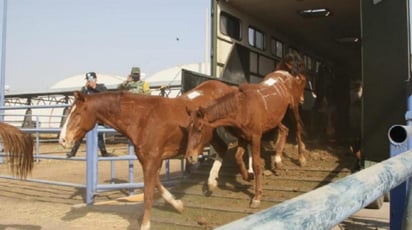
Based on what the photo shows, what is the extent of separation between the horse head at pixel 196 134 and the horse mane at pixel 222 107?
10cm

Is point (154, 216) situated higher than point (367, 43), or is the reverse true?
point (367, 43)

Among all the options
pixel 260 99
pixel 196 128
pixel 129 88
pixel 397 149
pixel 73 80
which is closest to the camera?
pixel 397 149

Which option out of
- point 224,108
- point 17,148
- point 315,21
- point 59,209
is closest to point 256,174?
point 224,108

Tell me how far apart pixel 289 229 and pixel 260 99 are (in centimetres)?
501

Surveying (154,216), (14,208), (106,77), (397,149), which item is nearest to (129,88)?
(14,208)

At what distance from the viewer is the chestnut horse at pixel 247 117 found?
5.06m

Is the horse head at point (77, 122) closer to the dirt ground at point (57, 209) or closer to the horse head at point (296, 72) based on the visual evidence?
the dirt ground at point (57, 209)

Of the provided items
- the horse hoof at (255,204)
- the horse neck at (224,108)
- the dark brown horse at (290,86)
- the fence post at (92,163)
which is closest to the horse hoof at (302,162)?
the dark brown horse at (290,86)

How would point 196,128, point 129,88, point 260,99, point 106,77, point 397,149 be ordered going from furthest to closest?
1. point 106,77
2. point 129,88
3. point 260,99
4. point 196,128
5. point 397,149

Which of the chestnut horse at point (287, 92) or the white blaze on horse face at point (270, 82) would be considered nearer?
the chestnut horse at point (287, 92)

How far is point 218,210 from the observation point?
222 inches

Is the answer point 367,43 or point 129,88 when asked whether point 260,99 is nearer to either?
point 367,43

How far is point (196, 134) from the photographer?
5.01m

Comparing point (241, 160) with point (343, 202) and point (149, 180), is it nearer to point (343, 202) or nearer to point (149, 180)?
point (149, 180)
